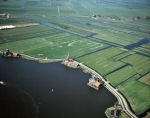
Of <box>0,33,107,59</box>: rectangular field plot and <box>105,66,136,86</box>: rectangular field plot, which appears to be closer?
<box>105,66,136,86</box>: rectangular field plot

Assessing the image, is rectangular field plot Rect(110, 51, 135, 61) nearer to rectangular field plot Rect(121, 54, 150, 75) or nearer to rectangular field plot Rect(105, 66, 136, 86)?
rectangular field plot Rect(121, 54, 150, 75)

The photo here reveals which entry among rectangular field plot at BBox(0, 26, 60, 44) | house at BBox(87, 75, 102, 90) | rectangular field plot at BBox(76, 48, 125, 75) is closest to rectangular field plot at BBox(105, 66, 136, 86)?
rectangular field plot at BBox(76, 48, 125, 75)

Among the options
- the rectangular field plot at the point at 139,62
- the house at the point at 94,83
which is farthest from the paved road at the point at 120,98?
the rectangular field plot at the point at 139,62

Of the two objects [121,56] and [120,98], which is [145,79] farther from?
[121,56]

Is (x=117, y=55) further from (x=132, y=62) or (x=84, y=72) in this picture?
(x=84, y=72)

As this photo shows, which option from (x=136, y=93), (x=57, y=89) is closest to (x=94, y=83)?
(x=57, y=89)

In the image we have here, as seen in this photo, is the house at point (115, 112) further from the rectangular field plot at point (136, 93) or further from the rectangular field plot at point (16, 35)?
the rectangular field plot at point (16, 35)
